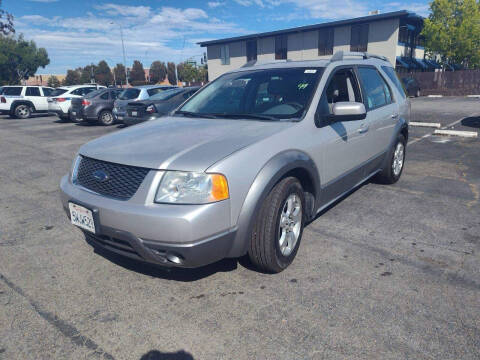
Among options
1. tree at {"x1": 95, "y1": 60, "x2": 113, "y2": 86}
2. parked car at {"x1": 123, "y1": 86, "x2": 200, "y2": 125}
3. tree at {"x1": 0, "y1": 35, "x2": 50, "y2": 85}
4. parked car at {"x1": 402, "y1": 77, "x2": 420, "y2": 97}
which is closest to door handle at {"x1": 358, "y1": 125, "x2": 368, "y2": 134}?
parked car at {"x1": 123, "y1": 86, "x2": 200, "y2": 125}

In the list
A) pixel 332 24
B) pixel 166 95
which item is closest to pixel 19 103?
pixel 166 95

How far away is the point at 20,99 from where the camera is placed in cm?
1853

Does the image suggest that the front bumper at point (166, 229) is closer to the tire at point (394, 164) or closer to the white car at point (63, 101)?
the tire at point (394, 164)

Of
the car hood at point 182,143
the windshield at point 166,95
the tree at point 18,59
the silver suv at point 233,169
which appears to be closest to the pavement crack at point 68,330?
the silver suv at point 233,169

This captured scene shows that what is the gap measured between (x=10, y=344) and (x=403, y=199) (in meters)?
4.42

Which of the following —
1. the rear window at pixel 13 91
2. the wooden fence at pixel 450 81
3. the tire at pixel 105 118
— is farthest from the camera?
the wooden fence at pixel 450 81

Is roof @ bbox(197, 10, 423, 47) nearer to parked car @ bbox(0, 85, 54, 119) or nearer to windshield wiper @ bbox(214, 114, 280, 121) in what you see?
parked car @ bbox(0, 85, 54, 119)

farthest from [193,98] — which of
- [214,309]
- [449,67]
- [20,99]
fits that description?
[449,67]

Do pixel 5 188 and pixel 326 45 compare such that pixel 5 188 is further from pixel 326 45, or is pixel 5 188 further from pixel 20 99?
pixel 326 45

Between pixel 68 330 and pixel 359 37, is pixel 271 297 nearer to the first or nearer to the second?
pixel 68 330

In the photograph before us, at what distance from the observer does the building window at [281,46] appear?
39.5 metres

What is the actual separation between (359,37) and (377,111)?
3357 centimetres

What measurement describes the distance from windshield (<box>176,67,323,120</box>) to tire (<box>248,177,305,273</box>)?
731 mm

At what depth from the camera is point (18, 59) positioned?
52.7 m
